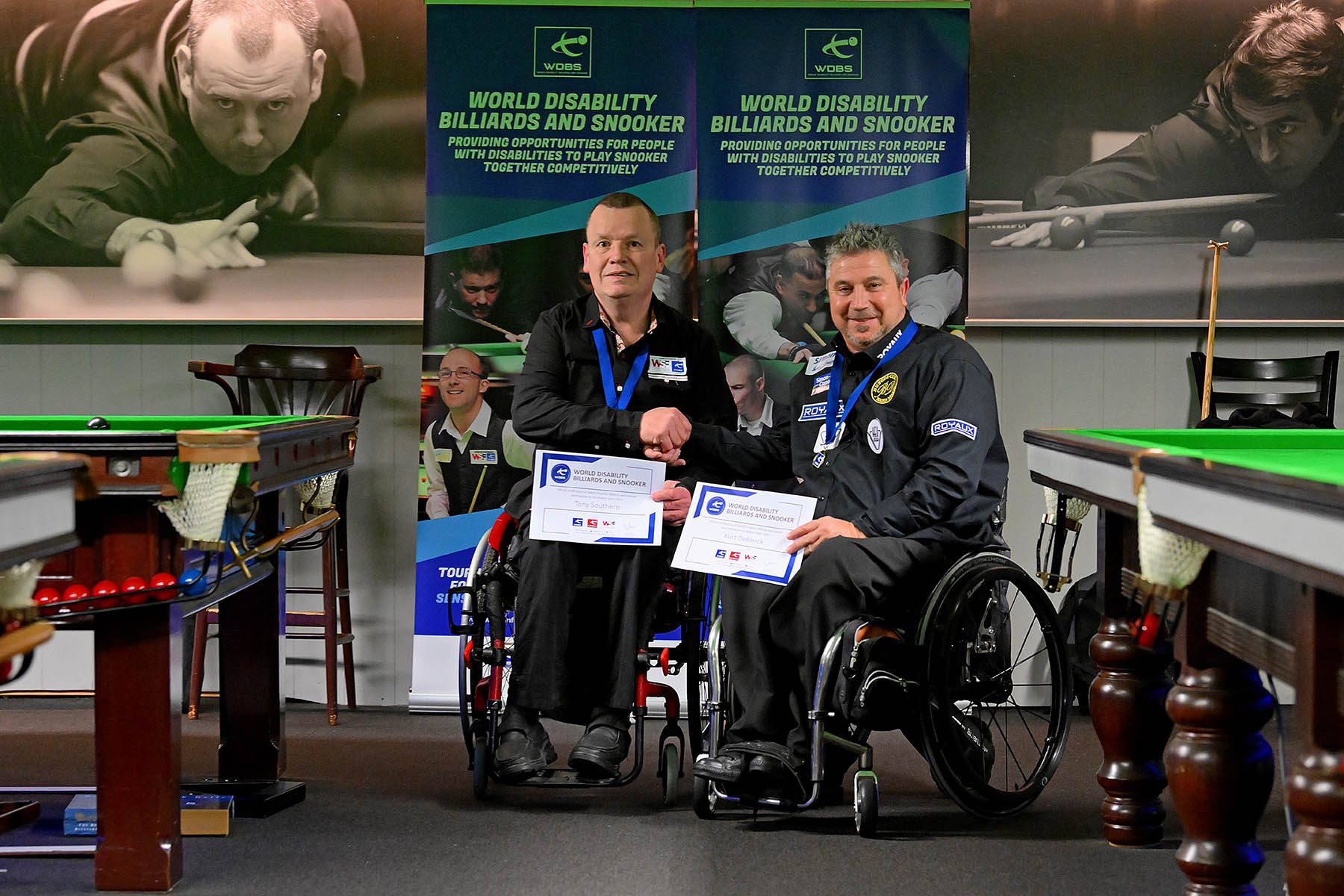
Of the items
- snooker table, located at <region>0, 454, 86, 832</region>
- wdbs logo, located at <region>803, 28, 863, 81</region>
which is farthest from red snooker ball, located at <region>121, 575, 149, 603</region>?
wdbs logo, located at <region>803, 28, 863, 81</region>

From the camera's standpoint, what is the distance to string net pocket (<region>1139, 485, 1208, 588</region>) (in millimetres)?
2102

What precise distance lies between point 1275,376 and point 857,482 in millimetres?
2100

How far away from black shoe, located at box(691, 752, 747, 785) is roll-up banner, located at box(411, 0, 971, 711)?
1.81 meters

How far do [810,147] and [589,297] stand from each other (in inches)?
53.2

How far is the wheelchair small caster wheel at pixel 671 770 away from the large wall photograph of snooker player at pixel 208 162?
6.90 feet

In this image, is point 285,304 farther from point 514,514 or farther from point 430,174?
point 514,514

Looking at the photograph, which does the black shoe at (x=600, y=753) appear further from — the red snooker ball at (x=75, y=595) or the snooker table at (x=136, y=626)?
the red snooker ball at (x=75, y=595)

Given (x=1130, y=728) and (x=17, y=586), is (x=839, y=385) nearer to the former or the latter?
(x=1130, y=728)

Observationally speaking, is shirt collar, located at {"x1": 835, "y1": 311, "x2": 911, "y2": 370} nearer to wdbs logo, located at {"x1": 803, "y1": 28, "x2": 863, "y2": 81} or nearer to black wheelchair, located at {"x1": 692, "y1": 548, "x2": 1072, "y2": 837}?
black wheelchair, located at {"x1": 692, "y1": 548, "x2": 1072, "y2": 837}

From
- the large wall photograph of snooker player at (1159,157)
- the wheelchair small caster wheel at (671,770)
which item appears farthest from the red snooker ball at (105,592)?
the large wall photograph of snooker player at (1159,157)

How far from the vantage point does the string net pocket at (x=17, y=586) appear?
1826 millimetres

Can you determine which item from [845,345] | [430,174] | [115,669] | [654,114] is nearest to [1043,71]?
[654,114]

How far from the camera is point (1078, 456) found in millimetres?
2668

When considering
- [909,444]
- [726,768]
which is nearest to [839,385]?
[909,444]
